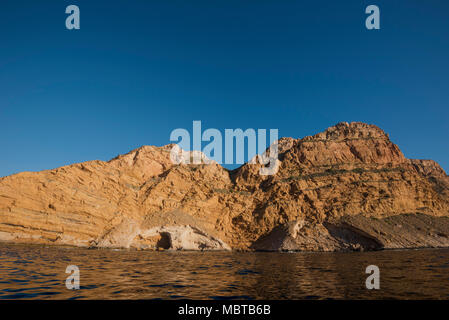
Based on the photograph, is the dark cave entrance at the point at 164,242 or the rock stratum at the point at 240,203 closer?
the rock stratum at the point at 240,203

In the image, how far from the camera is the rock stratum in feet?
161

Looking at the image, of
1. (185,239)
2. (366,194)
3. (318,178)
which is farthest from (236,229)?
(366,194)

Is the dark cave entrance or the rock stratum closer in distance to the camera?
the rock stratum

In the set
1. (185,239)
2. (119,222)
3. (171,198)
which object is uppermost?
(171,198)

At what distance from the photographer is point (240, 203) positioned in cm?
6575

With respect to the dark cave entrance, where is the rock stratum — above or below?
above

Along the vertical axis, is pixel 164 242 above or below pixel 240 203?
below

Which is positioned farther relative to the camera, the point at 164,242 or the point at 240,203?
the point at 240,203

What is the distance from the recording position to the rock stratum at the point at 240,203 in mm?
49062

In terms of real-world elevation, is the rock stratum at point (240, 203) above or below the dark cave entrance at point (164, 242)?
above
